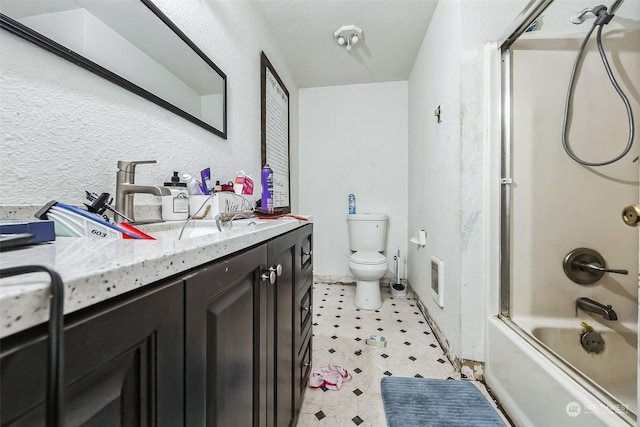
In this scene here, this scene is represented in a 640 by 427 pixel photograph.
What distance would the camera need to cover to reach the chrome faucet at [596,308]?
3.85 ft

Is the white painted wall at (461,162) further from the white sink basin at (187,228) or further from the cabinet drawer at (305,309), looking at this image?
the white sink basin at (187,228)

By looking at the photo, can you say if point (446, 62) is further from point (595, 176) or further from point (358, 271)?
point (358, 271)

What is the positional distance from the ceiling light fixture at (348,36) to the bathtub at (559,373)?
200 centimetres

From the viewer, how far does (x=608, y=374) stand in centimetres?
105

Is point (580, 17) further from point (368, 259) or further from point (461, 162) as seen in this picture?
point (368, 259)

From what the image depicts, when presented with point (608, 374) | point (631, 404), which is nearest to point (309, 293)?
point (631, 404)

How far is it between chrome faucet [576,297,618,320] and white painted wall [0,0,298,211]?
186 centimetres

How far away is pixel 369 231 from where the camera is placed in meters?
2.45

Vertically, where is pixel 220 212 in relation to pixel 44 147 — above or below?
below

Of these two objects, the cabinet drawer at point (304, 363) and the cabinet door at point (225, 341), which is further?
the cabinet drawer at point (304, 363)

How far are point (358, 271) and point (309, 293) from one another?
0.98 m

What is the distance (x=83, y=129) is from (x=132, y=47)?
0.35 meters

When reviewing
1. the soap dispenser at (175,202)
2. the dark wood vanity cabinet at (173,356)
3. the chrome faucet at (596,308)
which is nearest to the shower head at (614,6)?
the chrome faucet at (596,308)

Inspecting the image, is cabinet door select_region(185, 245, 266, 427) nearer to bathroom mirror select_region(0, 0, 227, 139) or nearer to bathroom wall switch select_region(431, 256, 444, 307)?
bathroom mirror select_region(0, 0, 227, 139)
